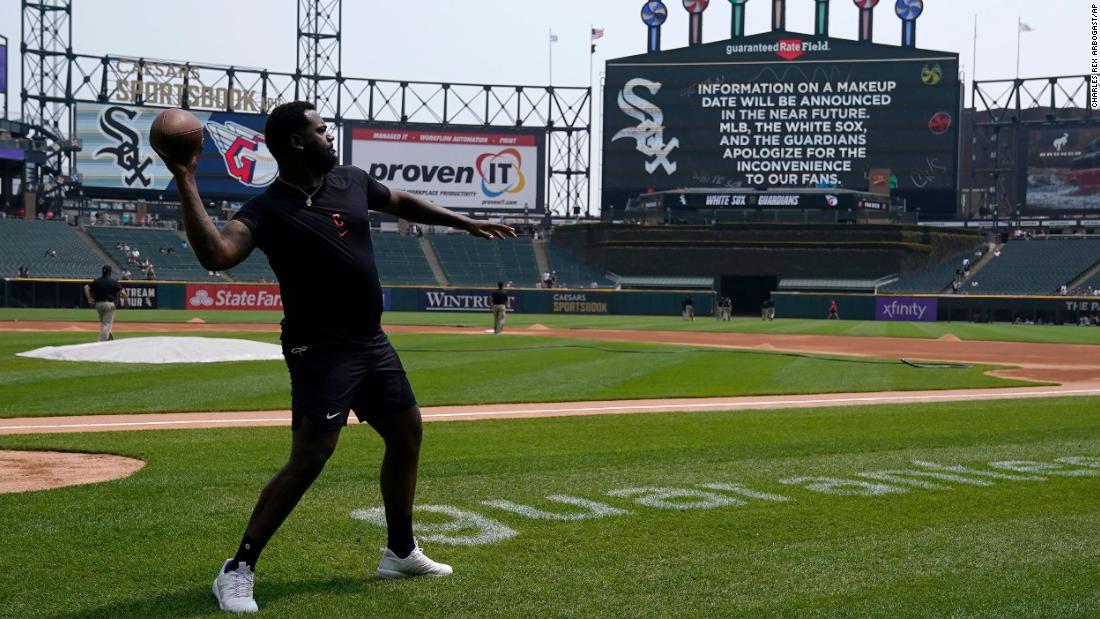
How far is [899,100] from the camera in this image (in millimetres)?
66125

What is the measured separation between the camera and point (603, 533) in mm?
6031

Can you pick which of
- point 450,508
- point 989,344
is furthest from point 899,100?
point 450,508

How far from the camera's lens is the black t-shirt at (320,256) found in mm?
4859

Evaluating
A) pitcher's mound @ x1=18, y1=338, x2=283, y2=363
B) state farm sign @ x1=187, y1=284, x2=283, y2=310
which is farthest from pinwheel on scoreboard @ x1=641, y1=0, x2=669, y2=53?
pitcher's mound @ x1=18, y1=338, x2=283, y2=363

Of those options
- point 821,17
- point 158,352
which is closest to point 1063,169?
point 821,17

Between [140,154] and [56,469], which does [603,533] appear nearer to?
[56,469]

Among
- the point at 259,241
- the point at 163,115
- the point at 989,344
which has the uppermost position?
the point at 163,115

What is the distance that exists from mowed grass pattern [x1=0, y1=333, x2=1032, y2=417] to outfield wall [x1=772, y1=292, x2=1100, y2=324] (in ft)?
107

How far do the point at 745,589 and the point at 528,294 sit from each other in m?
55.4

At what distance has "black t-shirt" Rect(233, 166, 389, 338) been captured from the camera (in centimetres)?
486

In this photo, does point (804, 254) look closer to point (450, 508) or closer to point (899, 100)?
point (899, 100)

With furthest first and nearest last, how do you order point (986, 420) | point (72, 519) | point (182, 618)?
1. point (986, 420)
2. point (72, 519)
3. point (182, 618)

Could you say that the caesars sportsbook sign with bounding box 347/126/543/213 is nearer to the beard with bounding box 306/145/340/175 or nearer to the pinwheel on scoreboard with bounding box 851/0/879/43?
the pinwheel on scoreboard with bounding box 851/0/879/43

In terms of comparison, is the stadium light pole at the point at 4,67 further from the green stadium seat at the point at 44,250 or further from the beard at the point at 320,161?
the beard at the point at 320,161
